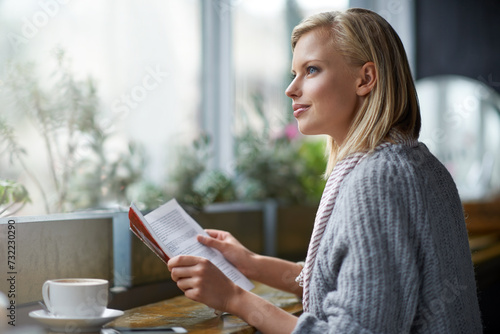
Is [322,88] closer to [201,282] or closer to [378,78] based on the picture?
[378,78]

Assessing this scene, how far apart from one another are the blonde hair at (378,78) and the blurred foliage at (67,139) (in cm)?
77

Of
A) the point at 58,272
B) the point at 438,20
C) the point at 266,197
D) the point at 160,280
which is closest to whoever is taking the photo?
the point at 58,272

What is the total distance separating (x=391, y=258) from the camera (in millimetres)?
1036

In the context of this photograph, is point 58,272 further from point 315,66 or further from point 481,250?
point 481,250

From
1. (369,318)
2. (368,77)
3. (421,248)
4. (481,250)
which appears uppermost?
(368,77)

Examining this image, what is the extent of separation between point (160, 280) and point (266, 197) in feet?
2.99

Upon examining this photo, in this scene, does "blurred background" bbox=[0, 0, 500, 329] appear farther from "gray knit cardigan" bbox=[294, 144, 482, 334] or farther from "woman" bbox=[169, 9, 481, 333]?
"gray knit cardigan" bbox=[294, 144, 482, 334]

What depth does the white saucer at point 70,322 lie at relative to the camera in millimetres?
1109

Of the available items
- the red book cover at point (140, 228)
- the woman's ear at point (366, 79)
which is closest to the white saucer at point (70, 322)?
the red book cover at point (140, 228)

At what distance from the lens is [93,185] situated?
174 cm

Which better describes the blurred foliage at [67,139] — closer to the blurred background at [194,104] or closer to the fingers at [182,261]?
the blurred background at [194,104]

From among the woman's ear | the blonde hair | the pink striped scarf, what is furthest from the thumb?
the woman's ear

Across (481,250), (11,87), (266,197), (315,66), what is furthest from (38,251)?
(481,250)

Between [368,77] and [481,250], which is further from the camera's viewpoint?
[481,250]
